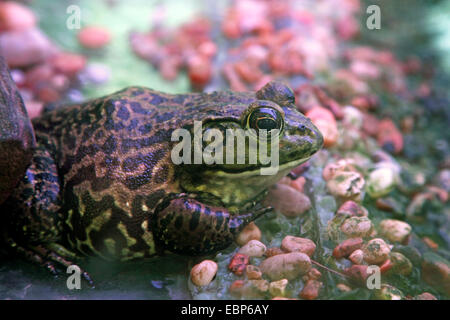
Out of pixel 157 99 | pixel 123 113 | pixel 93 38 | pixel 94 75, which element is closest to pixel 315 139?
pixel 157 99

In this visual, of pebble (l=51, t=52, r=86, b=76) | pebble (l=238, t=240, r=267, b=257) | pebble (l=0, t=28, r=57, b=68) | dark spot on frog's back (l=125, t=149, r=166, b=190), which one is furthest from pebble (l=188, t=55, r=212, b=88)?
pebble (l=238, t=240, r=267, b=257)

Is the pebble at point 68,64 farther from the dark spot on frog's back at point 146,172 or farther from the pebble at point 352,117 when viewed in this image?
the pebble at point 352,117

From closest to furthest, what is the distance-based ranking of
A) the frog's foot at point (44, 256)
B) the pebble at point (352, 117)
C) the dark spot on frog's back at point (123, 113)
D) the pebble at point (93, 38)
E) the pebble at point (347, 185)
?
the frog's foot at point (44, 256) → the dark spot on frog's back at point (123, 113) → the pebble at point (347, 185) → the pebble at point (352, 117) → the pebble at point (93, 38)

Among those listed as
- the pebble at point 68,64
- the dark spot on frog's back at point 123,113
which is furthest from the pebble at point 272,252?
the pebble at point 68,64

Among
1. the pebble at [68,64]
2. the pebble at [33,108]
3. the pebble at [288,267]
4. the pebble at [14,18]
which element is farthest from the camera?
the pebble at [14,18]

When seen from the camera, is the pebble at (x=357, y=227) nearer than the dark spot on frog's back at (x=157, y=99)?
Yes

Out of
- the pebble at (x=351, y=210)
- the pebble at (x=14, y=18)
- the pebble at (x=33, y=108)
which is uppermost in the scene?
the pebble at (x=14, y=18)
